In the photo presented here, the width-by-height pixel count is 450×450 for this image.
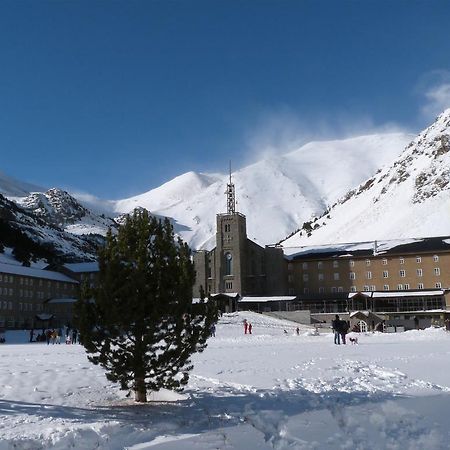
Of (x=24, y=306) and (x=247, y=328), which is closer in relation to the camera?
(x=247, y=328)

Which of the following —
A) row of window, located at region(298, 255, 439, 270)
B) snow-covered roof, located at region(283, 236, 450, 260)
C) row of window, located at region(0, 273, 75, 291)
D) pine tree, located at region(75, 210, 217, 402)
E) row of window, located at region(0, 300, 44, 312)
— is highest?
snow-covered roof, located at region(283, 236, 450, 260)

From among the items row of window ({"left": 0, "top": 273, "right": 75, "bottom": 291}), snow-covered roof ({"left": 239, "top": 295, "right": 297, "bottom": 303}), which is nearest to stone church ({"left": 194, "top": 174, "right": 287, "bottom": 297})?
snow-covered roof ({"left": 239, "top": 295, "right": 297, "bottom": 303})

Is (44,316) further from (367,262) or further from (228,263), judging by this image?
(367,262)

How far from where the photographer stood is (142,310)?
44.1 feet

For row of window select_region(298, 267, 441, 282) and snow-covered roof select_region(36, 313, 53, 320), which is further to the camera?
row of window select_region(298, 267, 441, 282)

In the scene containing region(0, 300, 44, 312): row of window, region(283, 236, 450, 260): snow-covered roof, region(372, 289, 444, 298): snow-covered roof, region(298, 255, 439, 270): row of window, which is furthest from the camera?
region(283, 236, 450, 260): snow-covered roof

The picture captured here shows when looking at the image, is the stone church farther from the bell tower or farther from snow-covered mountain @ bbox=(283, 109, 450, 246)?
snow-covered mountain @ bbox=(283, 109, 450, 246)

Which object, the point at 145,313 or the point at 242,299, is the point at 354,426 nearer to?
the point at 145,313

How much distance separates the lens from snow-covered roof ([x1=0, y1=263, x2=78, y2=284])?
91750 millimetres

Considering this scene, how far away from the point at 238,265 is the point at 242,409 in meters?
90.2

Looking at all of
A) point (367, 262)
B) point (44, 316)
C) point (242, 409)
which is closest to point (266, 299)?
point (367, 262)

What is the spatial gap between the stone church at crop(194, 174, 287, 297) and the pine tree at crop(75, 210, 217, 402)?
8869cm

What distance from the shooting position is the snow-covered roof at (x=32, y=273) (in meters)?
91.8

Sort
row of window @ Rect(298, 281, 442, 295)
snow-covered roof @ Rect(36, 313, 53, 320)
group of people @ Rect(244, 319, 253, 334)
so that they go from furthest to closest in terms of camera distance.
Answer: row of window @ Rect(298, 281, 442, 295) → snow-covered roof @ Rect(36, 313, 53, 320) → group of people @ Rect(244, 319, 253, 334)
